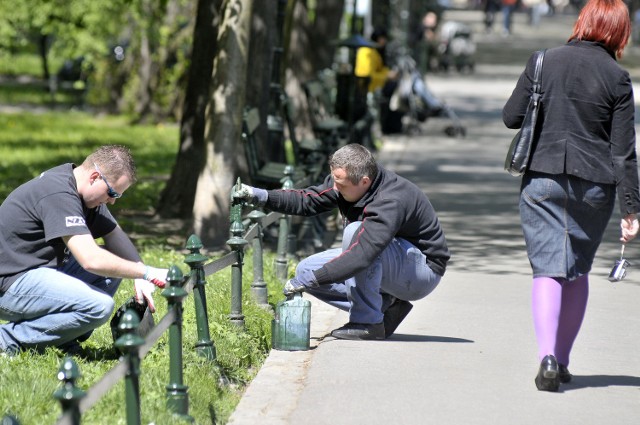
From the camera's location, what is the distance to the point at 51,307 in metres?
6.19

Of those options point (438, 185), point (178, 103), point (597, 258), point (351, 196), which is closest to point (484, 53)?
point (178, 103)

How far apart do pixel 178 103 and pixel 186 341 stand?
1914 centimetres

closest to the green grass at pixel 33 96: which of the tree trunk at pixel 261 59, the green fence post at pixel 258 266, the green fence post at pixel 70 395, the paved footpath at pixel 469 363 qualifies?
the tree trunk at pixel 261 59

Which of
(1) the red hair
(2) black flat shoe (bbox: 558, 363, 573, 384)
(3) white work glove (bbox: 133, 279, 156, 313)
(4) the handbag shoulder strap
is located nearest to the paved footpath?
(2) black flat shoe (bbox: 558, 363, 573, 384)

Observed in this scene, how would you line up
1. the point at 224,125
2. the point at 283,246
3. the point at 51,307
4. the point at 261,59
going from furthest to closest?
the point at 261,59 → the point at 224,125 → the point at 283,246 → the point at 51,307

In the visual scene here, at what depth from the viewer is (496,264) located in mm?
10539

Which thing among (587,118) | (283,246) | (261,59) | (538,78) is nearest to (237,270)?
(283,246)

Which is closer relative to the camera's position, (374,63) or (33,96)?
(374,63)

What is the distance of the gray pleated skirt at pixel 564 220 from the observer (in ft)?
20.1

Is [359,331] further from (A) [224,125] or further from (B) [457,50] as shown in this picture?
(B) [457,50]

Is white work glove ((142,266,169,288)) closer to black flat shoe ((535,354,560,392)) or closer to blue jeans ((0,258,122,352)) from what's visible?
blue jeans ((0,258,122,352))

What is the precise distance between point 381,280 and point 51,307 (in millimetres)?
1955

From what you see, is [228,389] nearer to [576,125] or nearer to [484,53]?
[576,125]

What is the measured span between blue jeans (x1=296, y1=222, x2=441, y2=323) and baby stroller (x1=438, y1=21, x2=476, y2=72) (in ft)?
102
